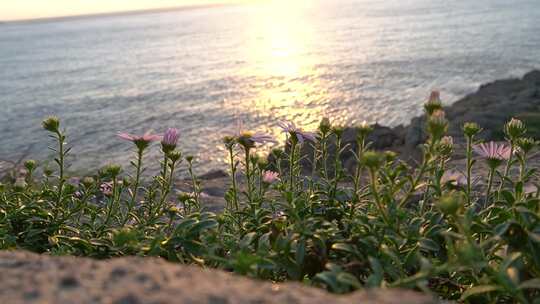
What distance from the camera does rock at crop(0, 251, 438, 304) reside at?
0.95 meters

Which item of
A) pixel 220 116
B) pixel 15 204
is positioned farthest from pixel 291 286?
pixel 220 116

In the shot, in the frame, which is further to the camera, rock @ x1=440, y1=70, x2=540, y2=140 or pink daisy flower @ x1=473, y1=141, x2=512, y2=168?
rock @ x1=440, y1=70, x2=540, y2=140

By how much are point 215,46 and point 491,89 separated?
78.2 ft

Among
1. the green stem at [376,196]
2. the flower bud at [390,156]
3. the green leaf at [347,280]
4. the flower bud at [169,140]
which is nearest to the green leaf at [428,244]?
the green stem at [376,196]

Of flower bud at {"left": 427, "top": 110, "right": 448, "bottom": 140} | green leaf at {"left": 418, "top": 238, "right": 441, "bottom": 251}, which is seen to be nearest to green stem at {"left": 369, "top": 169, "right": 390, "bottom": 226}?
green leaf at {"left": 418, "top": 238, "right": 441, "bottom": 251}

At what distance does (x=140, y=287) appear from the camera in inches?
38.9

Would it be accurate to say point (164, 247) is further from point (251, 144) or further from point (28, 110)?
point (28, 110)

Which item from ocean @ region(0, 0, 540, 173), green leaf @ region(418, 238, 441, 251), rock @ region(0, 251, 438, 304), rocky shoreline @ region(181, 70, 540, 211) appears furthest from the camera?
ocean @ region(0, 0, 540, 173)

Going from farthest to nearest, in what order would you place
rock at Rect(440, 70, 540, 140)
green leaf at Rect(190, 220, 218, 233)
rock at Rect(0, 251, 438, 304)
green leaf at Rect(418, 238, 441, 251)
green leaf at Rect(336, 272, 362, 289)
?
rock at Rect(440, 70, 540, 140), green leaf at Rect(190, 220, 218, 233), green leaf at Rect(418, 238, 441, 251), green leaf at Rect(336, 272, 362, 289), rock at Rect(0, 251, 438, 304)

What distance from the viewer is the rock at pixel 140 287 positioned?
0.95 meters

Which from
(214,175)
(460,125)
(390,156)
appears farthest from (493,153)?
(214,175)

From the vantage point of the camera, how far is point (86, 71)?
25.1m

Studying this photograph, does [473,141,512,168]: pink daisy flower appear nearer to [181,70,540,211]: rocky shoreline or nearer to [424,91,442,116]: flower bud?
[424,91,442,116]: flower bud

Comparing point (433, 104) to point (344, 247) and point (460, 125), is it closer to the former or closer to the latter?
point (344, 247)
